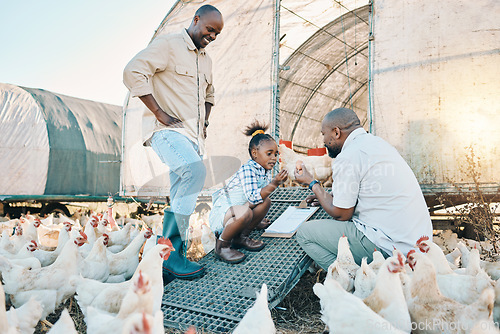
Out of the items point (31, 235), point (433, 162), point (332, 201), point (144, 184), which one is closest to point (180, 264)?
point (332, 201)

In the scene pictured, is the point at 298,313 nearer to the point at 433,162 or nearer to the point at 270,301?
the point at 270,301

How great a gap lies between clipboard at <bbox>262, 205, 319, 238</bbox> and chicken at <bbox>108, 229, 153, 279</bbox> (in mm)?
1222

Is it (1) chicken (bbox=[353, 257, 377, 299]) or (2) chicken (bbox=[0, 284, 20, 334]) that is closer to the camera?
(2) chicken (bbox=[0, 284, 20, 334])

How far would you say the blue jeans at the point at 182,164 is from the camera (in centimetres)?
267

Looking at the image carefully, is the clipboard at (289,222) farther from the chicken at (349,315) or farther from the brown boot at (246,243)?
the chicken at (349,315)

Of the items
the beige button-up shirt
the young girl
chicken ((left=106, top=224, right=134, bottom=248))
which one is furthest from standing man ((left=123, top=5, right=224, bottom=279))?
chicken ((left=106, top=224, right=134, bottom=248))

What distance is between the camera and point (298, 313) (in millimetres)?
2543

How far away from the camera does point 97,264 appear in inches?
117

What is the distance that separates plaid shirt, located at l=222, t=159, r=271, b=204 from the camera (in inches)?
124

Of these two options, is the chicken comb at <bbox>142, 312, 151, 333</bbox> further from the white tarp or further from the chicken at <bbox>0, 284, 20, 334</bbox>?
the white tarp

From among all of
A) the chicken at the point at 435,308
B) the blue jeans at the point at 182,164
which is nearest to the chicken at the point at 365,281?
the chicken at the point at 435,308

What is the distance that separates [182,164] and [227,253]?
33.7 inches

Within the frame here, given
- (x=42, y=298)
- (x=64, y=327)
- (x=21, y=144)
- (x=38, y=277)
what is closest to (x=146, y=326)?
(x=64, y=327)

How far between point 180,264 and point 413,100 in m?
3.82
